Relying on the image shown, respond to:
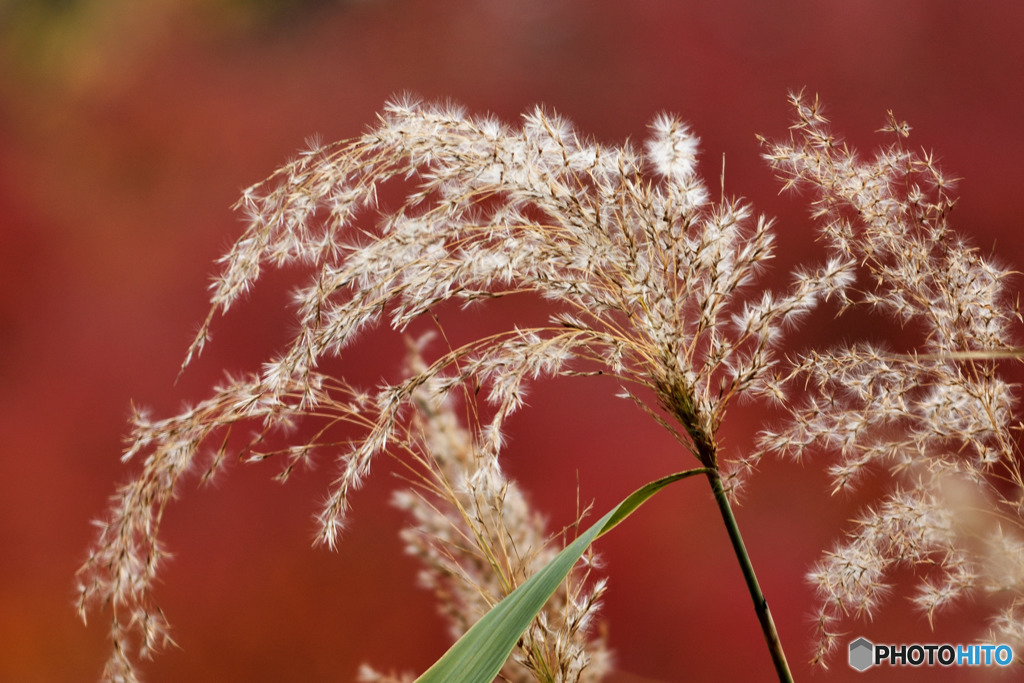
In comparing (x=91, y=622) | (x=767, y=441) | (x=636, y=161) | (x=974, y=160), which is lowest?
(x=91, y=622)

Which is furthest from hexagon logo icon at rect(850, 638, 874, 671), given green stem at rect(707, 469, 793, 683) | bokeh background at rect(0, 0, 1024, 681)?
green stem at rect(707, 469, 793, 683)

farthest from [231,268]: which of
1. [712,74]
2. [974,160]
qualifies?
[974,160]

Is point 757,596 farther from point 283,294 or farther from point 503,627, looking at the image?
point 283,294

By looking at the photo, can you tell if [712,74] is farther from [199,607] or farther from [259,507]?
[199,607]

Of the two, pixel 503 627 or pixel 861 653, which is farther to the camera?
pixel 861 653

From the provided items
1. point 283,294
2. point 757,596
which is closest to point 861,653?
point 757,596

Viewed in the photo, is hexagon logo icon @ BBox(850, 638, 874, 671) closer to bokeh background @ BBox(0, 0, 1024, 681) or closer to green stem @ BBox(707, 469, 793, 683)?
bokeh background @ BBox(0, 0, 1024, 681)
